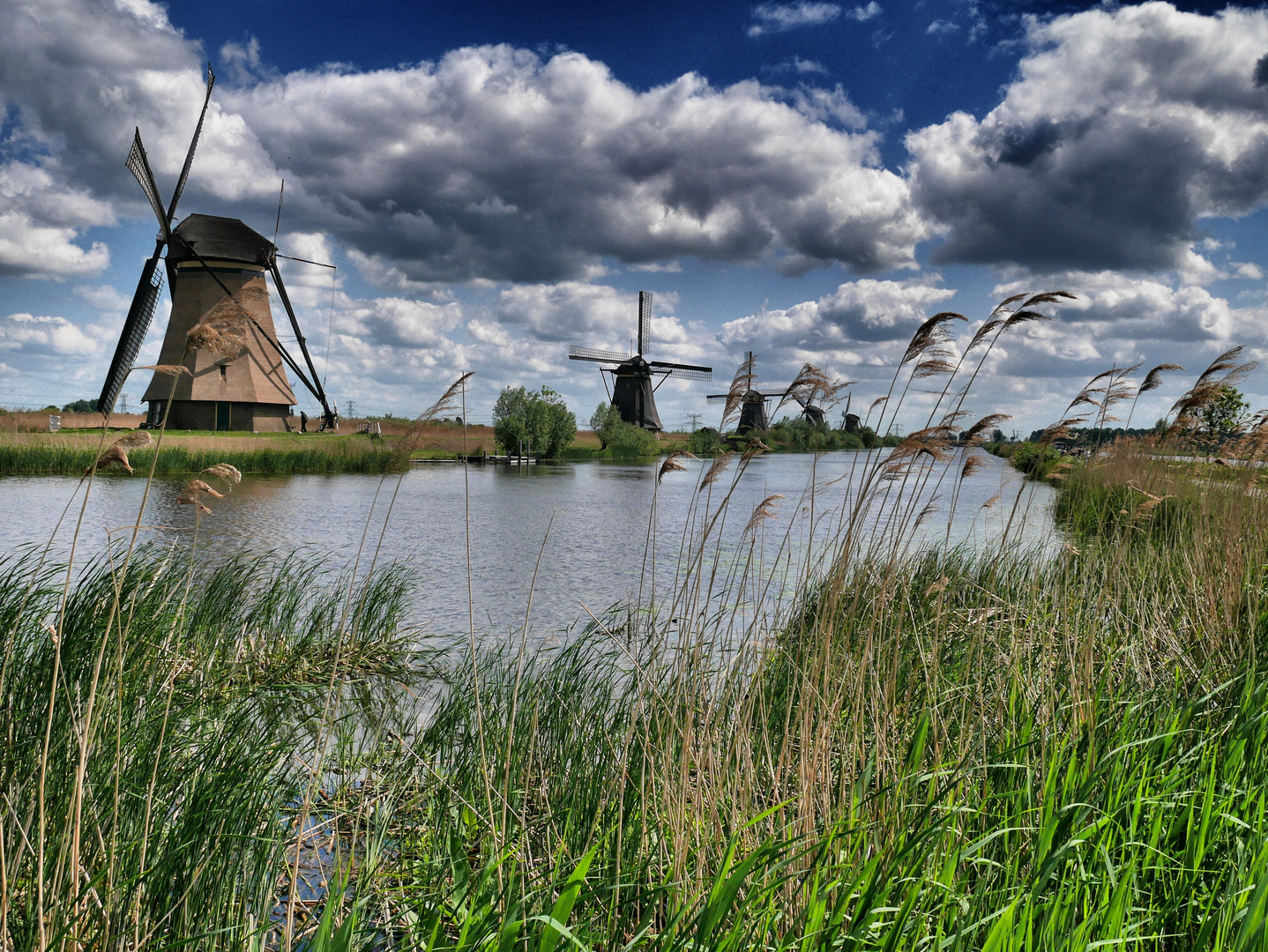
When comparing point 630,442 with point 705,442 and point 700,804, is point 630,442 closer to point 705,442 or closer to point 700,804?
point 705,442

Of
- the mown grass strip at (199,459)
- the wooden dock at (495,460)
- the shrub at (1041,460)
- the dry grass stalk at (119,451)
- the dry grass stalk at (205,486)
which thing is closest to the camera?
the dry grass stalk at (119,451)

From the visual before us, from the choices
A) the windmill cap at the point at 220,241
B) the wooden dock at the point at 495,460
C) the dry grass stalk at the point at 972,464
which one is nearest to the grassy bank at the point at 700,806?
the dry grass stalk at the point at 972,464

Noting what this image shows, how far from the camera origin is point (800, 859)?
67.7 inches

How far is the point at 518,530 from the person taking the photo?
44.6 feet

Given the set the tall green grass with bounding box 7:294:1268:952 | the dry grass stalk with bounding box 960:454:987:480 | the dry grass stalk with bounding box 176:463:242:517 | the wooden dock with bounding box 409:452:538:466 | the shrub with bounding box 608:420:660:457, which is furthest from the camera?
the shrub with bounding box 608:420:660:457

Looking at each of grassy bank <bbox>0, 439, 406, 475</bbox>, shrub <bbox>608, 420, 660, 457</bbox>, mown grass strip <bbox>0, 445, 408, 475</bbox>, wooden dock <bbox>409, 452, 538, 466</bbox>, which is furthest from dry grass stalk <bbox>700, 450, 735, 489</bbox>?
shrub <bbox>608, 420, 660, 457</bbox>

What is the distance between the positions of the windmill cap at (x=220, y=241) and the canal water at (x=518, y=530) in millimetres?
9204

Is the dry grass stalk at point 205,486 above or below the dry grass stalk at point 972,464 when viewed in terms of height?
below

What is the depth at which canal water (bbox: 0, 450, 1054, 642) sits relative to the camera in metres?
5.64

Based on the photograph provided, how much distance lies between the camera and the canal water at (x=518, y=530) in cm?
564

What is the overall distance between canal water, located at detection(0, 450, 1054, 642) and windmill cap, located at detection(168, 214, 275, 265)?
9.20 m

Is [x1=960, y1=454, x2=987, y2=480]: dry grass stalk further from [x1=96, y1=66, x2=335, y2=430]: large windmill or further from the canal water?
[x1=96, y1=66, x2=335, y2=430]: large windmill

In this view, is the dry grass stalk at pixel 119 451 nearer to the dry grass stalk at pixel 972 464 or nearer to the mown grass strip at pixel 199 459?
the dry grass stalk at pixel 972 464

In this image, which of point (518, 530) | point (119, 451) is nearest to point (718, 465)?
point (119, 451)
